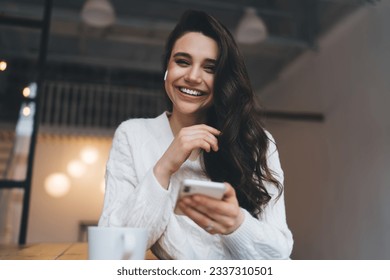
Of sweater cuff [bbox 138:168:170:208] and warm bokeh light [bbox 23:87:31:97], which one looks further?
warm bokeh light [bbox 23:87:31:97]

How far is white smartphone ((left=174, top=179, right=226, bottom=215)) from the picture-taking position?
53 cm

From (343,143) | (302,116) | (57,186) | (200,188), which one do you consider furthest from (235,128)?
(57,186)

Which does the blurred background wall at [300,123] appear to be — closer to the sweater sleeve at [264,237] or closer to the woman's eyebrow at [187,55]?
the woman's eyebrow at [187,55]

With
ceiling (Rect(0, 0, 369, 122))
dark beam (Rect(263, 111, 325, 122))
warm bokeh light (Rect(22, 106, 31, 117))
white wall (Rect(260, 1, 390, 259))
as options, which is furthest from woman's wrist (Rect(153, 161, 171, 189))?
dark beam (Rect(263, 111, 325, 122))

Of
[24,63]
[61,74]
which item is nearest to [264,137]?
[24,63]

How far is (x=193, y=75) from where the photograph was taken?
0.96 metres

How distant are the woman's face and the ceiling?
6.47ft

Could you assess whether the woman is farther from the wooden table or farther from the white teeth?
the wooden table

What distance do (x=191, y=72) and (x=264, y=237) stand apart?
0.42 metres

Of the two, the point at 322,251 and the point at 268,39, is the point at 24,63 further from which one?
the point at 322,251

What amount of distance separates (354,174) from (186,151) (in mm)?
3066

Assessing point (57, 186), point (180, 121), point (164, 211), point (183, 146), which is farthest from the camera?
point (57, 186)

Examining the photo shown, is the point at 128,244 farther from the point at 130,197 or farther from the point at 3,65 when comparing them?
the point at 3,65

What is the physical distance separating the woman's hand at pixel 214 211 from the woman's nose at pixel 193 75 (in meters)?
0.36
